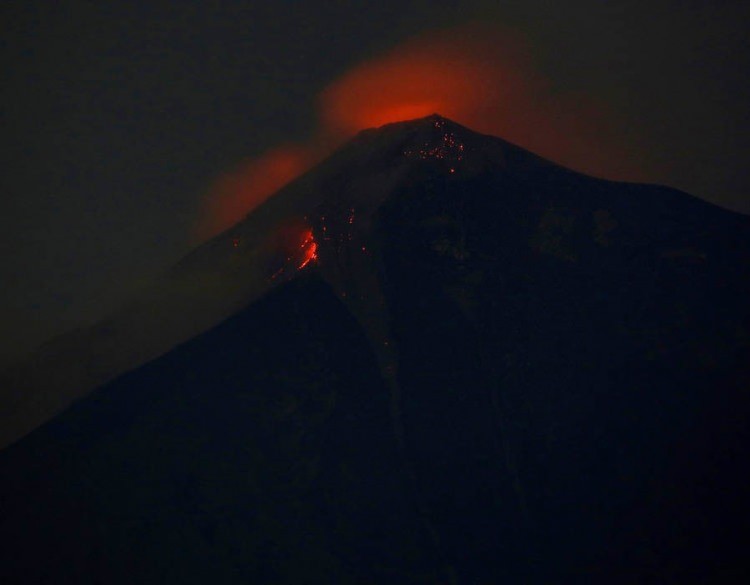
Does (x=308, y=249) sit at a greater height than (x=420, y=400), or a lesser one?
greater

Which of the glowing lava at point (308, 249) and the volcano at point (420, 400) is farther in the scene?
the glowing lava at point (308, 249)

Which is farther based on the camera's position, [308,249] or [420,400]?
[308,249]

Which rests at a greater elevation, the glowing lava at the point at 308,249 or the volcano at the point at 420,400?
the glowing lava at the point at 308,249

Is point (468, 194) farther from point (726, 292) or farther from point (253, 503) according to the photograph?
point (253, 503)

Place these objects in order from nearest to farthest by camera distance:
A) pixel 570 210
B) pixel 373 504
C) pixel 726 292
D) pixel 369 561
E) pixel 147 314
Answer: pixel 369 561 → pixel 373 504 → pixel 726 292 → pixel 570 210 → pixel 147 314

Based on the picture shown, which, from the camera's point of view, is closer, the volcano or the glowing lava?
the volcano

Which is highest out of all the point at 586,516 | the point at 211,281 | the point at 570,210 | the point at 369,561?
the point at 211,281

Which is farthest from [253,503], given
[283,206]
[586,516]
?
[283,206]

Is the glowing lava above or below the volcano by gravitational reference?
above
